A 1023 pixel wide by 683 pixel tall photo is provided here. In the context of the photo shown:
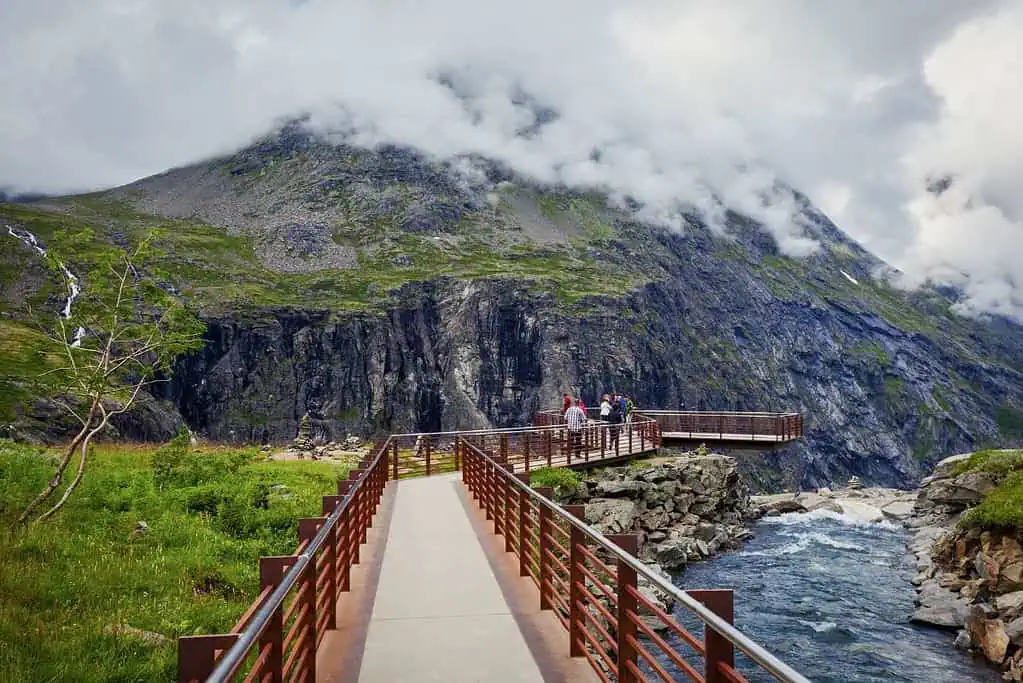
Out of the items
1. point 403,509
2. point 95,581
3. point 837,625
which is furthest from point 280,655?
point 837,625

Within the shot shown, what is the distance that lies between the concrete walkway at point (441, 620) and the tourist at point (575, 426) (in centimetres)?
1430

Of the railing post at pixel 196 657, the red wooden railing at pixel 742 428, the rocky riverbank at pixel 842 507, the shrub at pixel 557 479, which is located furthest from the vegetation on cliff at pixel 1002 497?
the railing post at pixel 196 657

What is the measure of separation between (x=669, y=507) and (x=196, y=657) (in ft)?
89.5

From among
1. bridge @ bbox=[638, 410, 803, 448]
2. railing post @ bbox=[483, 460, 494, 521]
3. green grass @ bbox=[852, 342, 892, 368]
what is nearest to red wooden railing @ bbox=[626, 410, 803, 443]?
bridge @ bbox=[638, 410, 803, 448]

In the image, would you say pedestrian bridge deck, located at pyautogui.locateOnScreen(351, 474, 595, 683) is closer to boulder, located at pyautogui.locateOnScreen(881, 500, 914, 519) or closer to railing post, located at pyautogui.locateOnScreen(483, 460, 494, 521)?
railing post, located at pyautogui.locateOnScreen(483, 460, 494, 521)

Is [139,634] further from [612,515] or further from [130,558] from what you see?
[612,515]

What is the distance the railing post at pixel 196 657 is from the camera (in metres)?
3.11

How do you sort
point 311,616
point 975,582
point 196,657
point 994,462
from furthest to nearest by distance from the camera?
point 994,462 < point 975,582 < point 311,616 < point 196,657

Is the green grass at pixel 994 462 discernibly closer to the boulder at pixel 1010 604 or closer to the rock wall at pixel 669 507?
the boulder at pixel 1010 604

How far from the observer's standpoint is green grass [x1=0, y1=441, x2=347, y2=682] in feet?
24.2

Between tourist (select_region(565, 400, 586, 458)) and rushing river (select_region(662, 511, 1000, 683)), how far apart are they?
6466 mm

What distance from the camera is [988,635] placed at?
15766 millimetres

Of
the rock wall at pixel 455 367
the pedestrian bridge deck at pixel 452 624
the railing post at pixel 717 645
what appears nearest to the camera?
the railing post at pixel 717 645

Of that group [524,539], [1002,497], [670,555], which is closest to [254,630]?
[524,539]
